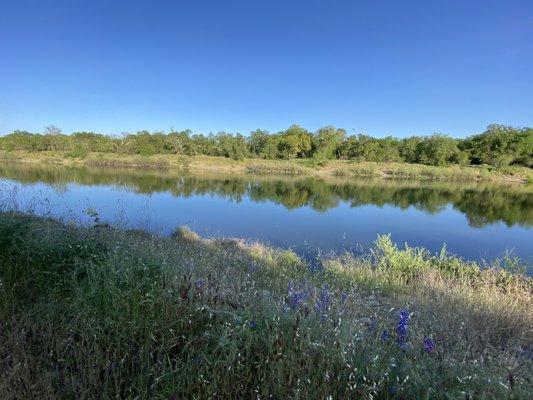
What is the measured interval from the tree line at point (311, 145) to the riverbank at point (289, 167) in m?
5.92

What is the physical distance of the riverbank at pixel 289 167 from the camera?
5153 cm

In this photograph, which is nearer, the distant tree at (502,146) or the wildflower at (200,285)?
the wildflower at (200,285)

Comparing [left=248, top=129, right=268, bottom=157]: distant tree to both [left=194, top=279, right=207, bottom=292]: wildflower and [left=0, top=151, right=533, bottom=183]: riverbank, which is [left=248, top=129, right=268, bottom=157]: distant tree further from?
[left=194, top=279, right=207, bottom=292]: wildflower

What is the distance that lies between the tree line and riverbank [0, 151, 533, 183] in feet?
19.4

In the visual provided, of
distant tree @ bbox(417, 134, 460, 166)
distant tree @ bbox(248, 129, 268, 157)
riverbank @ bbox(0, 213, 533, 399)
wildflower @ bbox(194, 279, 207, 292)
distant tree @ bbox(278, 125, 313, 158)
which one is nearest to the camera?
riverbank @ bbox(0, 213, 533, 399)

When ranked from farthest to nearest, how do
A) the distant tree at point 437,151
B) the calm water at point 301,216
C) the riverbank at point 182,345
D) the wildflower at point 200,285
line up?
1. the distant tree at point 437,151
2. the calm water at point 301,216
3. the wildflower at point 200,285
4. the riverbank at point 182,345

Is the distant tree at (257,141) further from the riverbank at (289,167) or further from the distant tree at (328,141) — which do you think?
the riverbank at (289,167)

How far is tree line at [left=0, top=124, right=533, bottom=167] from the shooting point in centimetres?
6456

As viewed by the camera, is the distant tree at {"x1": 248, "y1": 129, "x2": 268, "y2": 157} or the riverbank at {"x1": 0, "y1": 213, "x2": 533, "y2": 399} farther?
the distant tree at {"x1": 248, "y1": 129, "x2": 268, "y2": 157}

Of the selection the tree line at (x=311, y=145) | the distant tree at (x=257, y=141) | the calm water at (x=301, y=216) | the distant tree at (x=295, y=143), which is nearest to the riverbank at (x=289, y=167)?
the tree line at (x=311, y=145)

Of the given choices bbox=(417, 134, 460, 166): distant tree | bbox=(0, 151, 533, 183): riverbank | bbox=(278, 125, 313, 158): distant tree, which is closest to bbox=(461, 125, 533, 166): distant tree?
bbox=(417, 134, 460, 166): distant tree

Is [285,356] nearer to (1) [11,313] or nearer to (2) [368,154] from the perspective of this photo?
(1) [11,313]

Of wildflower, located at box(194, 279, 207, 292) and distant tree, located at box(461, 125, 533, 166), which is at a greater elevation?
distant tree, located at box(461, 125, 533, 166)

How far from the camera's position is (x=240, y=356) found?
1.95 metres
